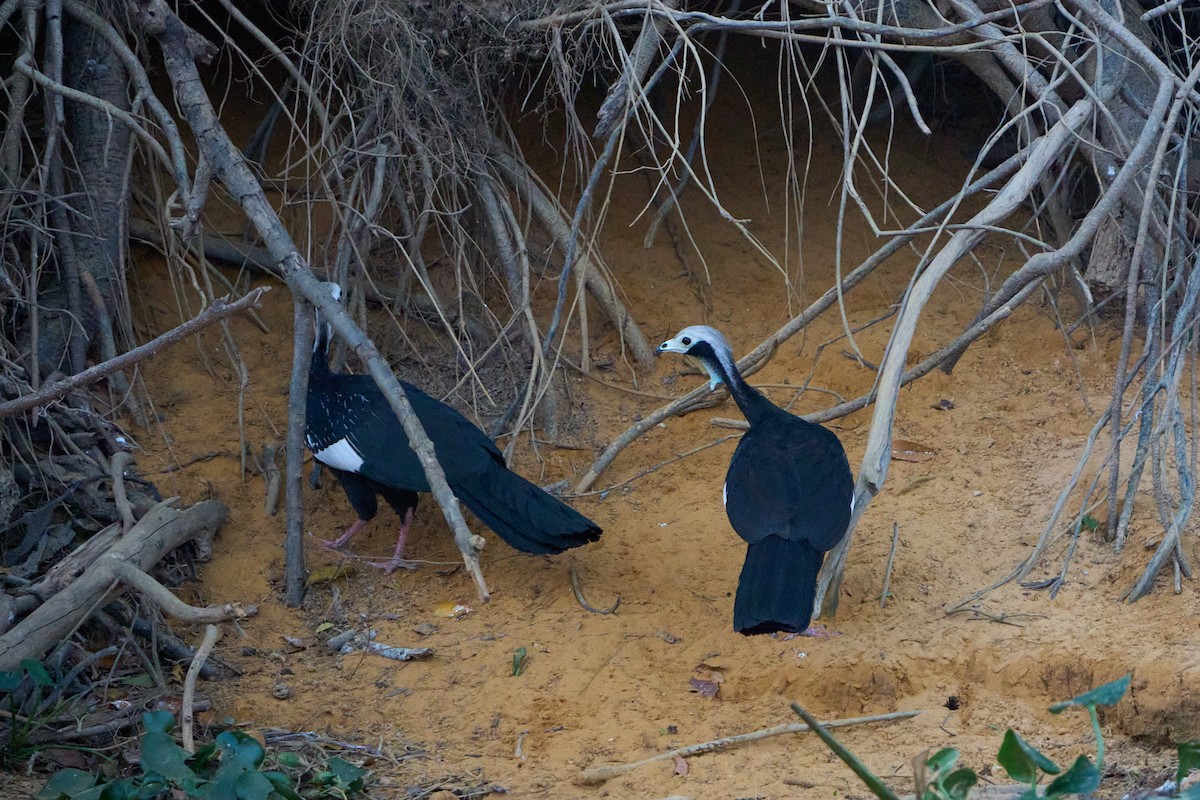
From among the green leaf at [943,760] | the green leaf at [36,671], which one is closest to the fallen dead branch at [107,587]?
the green leaf at [36,671]

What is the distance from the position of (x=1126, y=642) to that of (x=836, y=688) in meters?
0.88

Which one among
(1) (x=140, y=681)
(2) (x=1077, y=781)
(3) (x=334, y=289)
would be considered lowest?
(1) (x=140, y=681)

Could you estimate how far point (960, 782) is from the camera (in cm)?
232

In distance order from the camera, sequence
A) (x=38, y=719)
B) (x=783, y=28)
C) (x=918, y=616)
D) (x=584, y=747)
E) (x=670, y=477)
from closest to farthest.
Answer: (x=38, y=719), (x=584, y=747), (x=918, y=616), (x=783, y=28), (x=670, y=477)

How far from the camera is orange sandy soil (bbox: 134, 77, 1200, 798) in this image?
11.2 feet

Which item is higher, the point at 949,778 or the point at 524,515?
the point at 949,778

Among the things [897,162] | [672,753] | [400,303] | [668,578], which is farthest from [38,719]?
[897,162]

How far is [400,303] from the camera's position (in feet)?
17.6

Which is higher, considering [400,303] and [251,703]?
[400,303]

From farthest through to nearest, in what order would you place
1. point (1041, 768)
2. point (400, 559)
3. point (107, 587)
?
point (400, 559), point (107, 587), point (1041, 768)

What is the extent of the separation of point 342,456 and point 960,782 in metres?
2.84

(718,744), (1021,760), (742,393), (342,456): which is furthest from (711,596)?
(1021,760)

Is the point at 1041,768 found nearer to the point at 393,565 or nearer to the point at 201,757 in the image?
the point at 201,757

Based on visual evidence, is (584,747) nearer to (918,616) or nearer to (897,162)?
(918,616)
